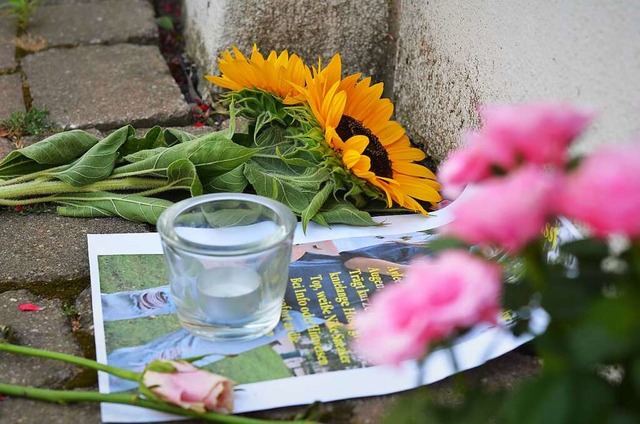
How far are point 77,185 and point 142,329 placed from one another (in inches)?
13.5

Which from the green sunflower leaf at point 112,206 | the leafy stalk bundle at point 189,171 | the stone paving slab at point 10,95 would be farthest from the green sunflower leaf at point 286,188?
the stone paving slab at point 10,95

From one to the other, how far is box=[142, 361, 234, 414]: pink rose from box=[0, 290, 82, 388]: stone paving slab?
0.49 feet

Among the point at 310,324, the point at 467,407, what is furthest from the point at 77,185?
the point at 467,407

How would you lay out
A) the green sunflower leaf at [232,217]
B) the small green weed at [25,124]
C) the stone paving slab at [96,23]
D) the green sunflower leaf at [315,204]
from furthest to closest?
the stone paving slab at [96,23]
the small green weed at [25,124]
the green sunflower leaf at [315,204]
the green sunflower leaf at [232,217]

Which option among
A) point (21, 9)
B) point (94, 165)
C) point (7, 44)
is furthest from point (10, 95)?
point (94, 165)

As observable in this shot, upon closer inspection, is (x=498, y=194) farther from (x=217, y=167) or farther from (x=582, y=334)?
(x=217, y=167)

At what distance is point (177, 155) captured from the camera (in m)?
1.19

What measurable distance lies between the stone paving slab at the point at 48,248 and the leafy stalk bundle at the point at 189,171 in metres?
0.02

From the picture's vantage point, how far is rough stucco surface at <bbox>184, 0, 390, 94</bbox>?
1.52m

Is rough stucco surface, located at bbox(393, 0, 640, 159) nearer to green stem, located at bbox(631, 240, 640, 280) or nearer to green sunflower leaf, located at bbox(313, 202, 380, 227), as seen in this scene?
green sunflower leaf, located at bbox(313, 202, 380, 227)

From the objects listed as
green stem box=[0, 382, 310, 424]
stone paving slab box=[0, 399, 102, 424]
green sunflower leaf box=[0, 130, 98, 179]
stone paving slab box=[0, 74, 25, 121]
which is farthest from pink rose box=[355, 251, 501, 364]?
stone paving slab box=[0, 74, 25, 121]

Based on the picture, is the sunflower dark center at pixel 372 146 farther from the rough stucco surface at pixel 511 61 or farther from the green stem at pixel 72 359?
the green stem at pixel 72 359

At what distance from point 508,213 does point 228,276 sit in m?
0.48

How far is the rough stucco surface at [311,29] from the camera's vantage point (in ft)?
4.98
